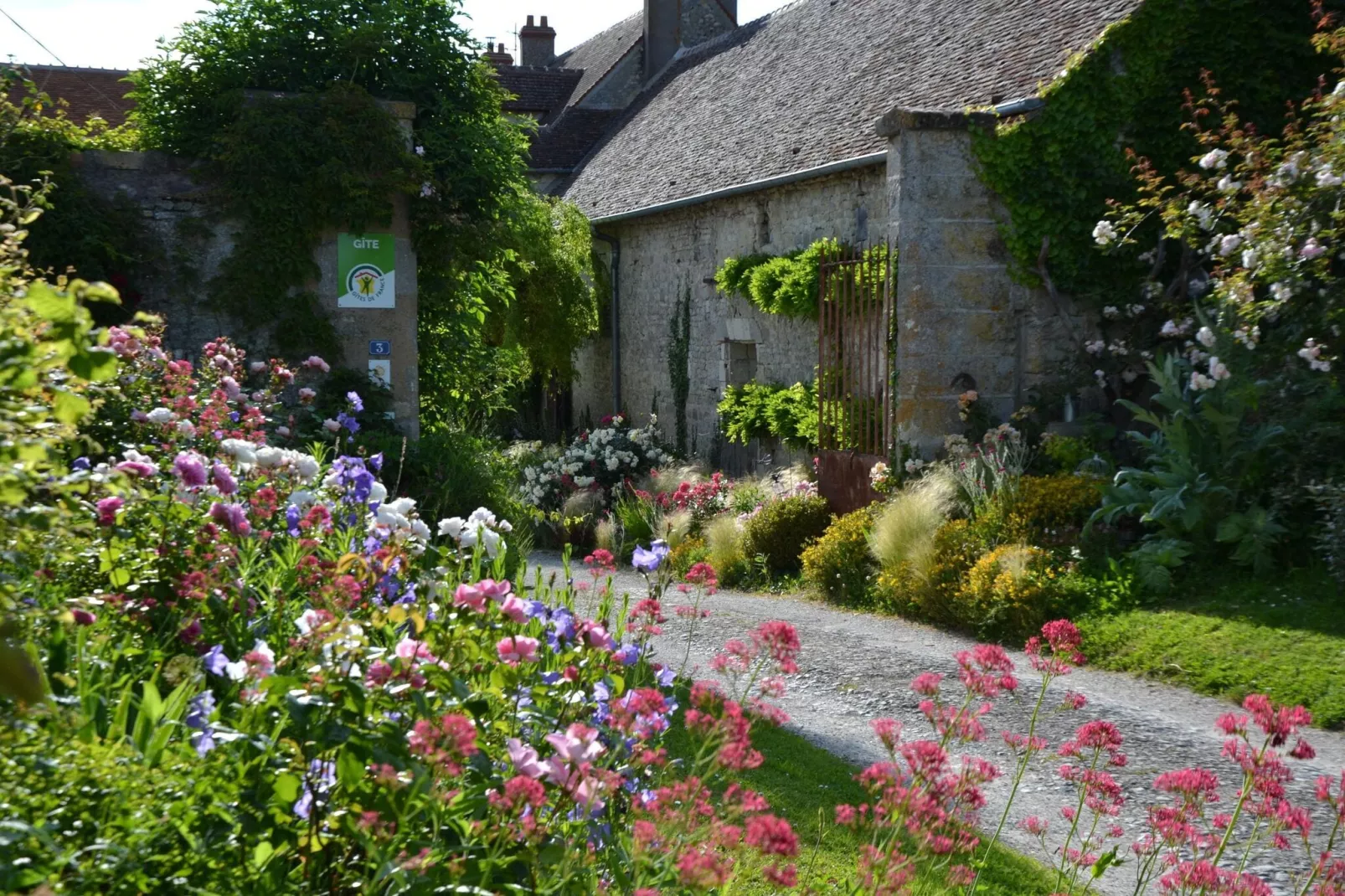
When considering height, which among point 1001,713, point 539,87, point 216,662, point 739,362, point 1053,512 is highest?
point 539,87

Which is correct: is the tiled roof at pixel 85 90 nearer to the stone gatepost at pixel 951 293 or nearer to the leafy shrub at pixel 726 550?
the leafy shrub at pixel 726 550

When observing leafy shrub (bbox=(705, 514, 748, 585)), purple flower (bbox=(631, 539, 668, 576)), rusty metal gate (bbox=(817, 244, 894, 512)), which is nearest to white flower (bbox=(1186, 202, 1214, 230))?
rusty metal gate (bbox=(817, 244, 894, 512))

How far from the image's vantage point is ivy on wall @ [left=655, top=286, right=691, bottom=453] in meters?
16.4

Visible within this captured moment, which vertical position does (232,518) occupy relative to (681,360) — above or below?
below

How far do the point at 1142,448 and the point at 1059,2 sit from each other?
4.40 metres

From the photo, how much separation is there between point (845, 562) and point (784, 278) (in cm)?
415

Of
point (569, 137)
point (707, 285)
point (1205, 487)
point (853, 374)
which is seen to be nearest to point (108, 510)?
point (1205, 487)

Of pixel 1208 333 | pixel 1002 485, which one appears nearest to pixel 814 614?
pixel 1002 485

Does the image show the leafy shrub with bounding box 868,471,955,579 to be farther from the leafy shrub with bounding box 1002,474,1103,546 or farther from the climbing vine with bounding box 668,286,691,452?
the climbing vine with bounding box 668,286,691,452

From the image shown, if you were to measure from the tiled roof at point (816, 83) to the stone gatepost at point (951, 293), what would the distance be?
89 centimetres

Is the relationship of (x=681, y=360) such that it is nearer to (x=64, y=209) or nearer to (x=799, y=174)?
(x=799, y=174)

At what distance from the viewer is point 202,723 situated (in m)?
2.31

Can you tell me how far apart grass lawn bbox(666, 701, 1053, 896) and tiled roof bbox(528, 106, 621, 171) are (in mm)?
19909

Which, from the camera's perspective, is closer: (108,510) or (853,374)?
(108,510)
